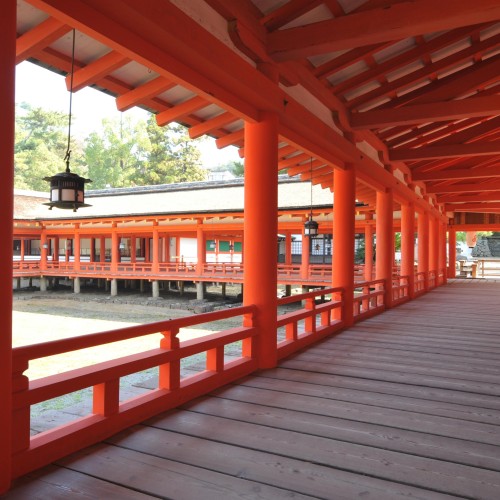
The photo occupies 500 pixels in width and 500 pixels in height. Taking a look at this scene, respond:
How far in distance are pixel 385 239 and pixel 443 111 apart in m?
4.45

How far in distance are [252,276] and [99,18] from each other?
2.86 m

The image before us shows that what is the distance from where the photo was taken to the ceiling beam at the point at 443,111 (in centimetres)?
581

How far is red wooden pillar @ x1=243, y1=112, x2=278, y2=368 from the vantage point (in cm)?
476

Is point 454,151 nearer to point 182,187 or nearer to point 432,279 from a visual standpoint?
point 432,279

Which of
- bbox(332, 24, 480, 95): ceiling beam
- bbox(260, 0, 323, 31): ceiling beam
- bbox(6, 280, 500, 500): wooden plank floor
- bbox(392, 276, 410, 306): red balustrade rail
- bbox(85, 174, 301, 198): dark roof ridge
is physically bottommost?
bbox(6, 280, 500, 500): wooden plank floor

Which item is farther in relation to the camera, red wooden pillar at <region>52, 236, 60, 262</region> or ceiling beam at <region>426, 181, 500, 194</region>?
red wooden pillar at <region>52, 236, 60, 262</region>

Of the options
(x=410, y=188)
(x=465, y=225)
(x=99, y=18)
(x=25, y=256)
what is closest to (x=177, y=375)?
(x=99, y=18)

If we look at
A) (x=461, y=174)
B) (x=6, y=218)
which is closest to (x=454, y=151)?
(x=461, y=174)

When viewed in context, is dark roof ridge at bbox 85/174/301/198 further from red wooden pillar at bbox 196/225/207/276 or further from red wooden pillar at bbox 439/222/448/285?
red wooden pillar at bbox 439/222/448/285

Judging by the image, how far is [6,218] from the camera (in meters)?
2.34

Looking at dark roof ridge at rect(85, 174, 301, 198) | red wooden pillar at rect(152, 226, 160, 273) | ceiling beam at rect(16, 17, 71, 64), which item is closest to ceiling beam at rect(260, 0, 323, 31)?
ceiling beam at rect(16, 17, 71, 64)

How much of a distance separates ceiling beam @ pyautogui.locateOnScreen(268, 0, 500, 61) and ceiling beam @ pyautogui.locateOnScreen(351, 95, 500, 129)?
2438 millimetres

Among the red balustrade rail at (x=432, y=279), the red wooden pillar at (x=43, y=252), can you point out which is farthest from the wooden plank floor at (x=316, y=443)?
the red wooden pillar at (x=43, y=252)

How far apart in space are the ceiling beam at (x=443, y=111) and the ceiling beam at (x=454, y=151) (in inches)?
88.5
